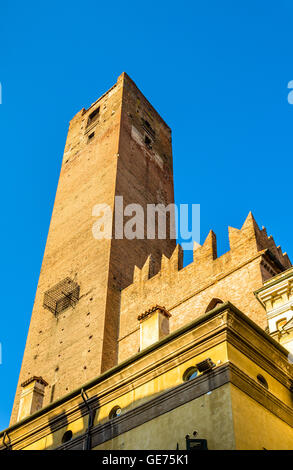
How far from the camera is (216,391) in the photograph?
33.1 feet

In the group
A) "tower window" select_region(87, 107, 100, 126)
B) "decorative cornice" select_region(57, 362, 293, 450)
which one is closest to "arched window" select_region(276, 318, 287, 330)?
"decorative cornice" select_region(57, 362, 293, 450)

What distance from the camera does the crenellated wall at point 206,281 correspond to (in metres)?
18.4

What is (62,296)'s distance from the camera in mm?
24172

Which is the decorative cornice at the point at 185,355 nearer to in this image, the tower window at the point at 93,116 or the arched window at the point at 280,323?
the arched window at the point at 280,323

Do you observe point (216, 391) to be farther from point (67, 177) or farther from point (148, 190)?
point (67, 177)

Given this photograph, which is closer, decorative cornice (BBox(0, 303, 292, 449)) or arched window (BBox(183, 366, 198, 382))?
decorative cornice (BBox(0, 303, 292, 449))

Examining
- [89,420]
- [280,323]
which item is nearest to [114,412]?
[89,420]

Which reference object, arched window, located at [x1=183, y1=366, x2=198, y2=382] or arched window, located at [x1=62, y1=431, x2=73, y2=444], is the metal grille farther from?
arched window, located at [x1=183, y1=366, x2=198, y2=382]

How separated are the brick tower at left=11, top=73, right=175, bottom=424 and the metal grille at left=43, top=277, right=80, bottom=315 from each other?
0.04 meters

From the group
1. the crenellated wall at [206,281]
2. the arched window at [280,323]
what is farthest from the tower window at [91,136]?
the arched window at [280,323]

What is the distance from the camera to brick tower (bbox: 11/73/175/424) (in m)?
21.3

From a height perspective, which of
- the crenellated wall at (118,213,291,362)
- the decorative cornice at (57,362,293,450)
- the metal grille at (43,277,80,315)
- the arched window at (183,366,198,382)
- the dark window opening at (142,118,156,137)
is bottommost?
the decorative cornice at (57,362,293,450)

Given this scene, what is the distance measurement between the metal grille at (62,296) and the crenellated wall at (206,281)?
2.07 m
